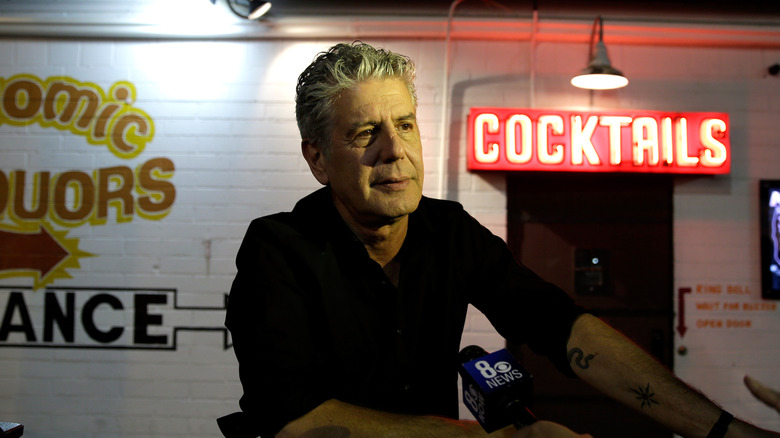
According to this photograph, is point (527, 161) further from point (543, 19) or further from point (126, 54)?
point (126, 54)

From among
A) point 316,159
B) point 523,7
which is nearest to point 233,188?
point 523,7

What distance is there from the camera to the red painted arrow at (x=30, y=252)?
12.7 feet

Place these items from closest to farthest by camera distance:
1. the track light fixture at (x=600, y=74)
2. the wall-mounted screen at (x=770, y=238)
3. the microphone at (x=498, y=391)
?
1. the microphone at (x=498, y=391)
2. the track light fixture at (x=600, y=74)
3. the wall-mounted screen at (x=770, y=238)

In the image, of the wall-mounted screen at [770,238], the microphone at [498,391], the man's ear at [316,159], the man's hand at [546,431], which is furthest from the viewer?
the wall-mounted screen at [770,238]

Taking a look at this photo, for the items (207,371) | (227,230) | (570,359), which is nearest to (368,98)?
(570,359)

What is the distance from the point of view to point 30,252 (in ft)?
12.8

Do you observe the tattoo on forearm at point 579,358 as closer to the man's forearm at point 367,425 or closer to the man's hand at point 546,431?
the man's forearm at point 367,425

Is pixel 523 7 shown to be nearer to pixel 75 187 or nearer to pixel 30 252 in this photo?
pixel 75 187

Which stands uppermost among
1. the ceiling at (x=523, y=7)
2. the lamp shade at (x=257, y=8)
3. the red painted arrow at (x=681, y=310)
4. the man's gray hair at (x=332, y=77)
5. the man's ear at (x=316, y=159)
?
the ceiling at (x=523, y=7)

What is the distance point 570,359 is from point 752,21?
343cm

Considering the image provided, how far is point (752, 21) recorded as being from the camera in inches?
155

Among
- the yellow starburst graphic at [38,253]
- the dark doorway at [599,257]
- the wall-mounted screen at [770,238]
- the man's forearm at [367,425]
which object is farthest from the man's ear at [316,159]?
the wall-mounted screen at [770,238]

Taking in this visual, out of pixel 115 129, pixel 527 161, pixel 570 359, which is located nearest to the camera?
pixel 570 359

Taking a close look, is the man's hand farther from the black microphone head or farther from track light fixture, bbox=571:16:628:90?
track light fixture, bbox=571:16:628:90
